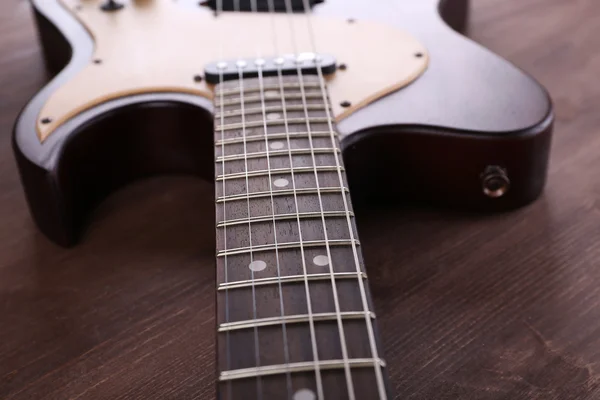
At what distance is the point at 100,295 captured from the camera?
652 mm

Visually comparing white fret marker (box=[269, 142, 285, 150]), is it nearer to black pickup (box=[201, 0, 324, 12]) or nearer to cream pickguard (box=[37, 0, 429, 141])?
cream pickguard (box=[37, 0, 429, 141])

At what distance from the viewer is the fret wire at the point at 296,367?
1.41 ft

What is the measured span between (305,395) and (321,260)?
0.41 feet

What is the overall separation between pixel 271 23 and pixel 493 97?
1.06ft

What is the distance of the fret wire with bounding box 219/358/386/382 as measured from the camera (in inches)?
16.9

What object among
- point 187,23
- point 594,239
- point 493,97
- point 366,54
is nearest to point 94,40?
point 187,23

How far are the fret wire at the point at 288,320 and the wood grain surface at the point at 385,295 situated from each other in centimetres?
12

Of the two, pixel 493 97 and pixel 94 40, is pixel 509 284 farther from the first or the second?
pixel 94 40

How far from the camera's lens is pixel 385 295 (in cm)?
64

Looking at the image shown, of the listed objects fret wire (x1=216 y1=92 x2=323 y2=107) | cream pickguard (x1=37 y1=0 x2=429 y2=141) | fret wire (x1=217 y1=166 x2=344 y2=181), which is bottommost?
cream pickguard (x1=37 y1=0 x2=429 y2=141)

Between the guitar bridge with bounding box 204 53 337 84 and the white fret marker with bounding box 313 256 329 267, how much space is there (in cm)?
33

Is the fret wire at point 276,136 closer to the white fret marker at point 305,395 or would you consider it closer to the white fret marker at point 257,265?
the white fret marker at point 257,265

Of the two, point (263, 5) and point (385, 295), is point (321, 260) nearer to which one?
point (385, 295)

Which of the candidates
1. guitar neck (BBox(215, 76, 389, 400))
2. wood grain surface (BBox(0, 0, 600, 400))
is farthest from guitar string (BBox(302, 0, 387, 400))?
wood grain surface (BBox(0, 0, 600, 400))
